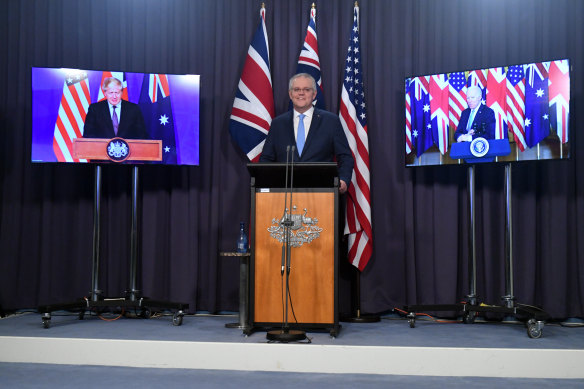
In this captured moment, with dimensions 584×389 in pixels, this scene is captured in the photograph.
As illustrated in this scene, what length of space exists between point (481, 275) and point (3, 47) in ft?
14.4

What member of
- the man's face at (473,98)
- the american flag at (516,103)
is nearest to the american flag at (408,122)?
the man's face at (473,98)

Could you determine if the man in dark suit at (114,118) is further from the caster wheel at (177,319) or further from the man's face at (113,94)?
the caster wheel at (177,319)

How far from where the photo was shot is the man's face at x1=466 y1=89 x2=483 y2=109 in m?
3.97

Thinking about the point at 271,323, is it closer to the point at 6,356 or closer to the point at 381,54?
the point at 6,356

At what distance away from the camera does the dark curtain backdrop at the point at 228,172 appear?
4.48 m

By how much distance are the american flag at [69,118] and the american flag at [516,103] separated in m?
2.99

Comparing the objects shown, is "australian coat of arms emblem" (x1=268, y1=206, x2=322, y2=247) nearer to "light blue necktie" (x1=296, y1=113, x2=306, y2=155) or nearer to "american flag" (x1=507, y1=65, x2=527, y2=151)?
"light blue necktie" (x1=296, y1=113, x2=306, y2=155)

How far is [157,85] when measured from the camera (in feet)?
14.0

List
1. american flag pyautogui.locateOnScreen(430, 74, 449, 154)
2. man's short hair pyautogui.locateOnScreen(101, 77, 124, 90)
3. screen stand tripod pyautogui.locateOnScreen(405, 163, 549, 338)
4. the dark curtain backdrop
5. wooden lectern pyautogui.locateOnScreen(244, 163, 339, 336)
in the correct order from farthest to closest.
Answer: the dark curtain backdrop, man's short hair pyautogui.locateOnScreen(101, 77, 124, 90), american flag pyautogui.locateOnScreen(430, 74, 449, 154), screen stand tripod pyautogui.locateOnScreen(405, 163, 549, 338), wooden lectern pyautogui.locateOnScreen(244, 163, 339, 336)

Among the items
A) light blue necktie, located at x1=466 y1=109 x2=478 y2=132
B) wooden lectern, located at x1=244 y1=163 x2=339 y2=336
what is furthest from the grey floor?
light blue necktie, located at x1=466 y1=109 x2=478 y2=132

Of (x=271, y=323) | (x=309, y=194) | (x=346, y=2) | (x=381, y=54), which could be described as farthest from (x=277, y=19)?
(x=271, y=323)

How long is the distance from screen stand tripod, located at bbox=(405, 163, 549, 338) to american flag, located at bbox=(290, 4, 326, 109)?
129 cm

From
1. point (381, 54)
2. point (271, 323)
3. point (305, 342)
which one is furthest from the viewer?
point (381, 54)

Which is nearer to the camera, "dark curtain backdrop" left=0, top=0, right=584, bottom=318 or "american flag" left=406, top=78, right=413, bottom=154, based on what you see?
"american flag" left=406, top=78, right=413, bottom=154
